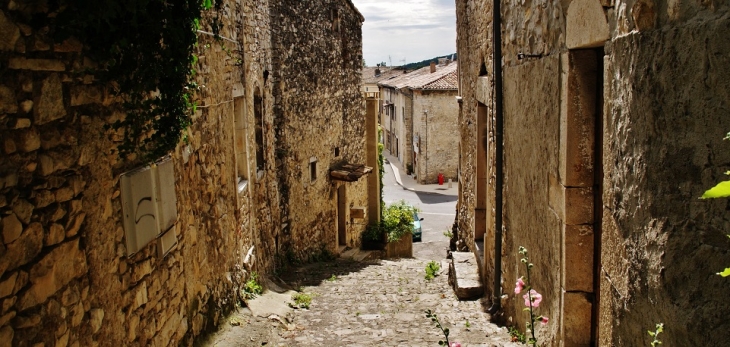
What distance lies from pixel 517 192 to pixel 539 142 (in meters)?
1.07

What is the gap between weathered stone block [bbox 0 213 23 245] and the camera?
219cm

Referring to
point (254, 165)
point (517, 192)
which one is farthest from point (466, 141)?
point (517, 192)

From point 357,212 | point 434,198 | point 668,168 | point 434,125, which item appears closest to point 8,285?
point 668,168

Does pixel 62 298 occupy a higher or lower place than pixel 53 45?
lower

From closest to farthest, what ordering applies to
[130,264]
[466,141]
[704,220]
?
[704,220] → [130,264] → [466,141]

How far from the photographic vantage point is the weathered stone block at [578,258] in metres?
3.61

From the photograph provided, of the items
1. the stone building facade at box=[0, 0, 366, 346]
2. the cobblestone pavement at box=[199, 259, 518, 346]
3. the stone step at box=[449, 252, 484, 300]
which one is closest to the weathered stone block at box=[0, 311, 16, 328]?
the stone building facade at box=[0, 0, 366, 346]

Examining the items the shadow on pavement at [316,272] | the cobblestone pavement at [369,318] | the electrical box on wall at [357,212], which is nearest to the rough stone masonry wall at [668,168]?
the cobblestone pavement at [369,318]

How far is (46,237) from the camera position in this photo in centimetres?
248

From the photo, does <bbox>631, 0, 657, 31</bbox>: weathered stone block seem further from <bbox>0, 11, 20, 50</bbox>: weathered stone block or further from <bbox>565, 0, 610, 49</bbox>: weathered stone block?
<bbox>0, 11, 20, 50</bbox>: weathered stone block

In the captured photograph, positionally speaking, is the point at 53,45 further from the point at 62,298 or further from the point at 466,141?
the point at 466,141

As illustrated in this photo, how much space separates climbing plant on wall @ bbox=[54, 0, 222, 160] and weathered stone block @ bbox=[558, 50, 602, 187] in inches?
89.1

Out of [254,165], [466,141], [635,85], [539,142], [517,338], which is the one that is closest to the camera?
[635,85]

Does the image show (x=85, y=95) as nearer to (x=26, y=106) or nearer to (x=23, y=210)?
(x=26, y=106)
